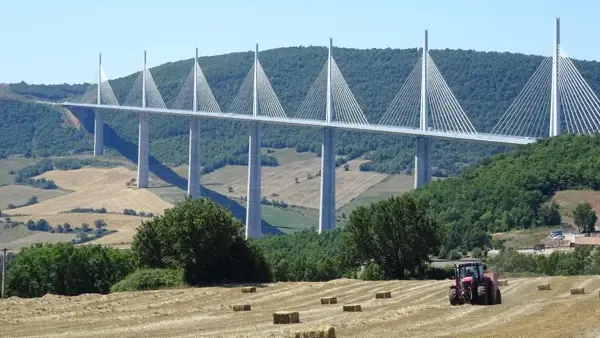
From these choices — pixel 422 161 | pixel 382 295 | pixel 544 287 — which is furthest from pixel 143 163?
pixel 382 295

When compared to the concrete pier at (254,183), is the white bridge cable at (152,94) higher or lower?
higher

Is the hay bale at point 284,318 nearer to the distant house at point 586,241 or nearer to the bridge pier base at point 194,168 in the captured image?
→ the distant house at point 586,241

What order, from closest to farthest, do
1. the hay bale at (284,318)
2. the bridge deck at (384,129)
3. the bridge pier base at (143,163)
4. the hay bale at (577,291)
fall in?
the hay bale at (284,318) < the hay bale at (577,291) < the bridge deck at (384,129) < the bridge pier base at (143,163)

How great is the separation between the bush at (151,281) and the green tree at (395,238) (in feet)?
32.9

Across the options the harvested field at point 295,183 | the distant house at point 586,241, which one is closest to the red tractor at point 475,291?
the distant house at point 586,241

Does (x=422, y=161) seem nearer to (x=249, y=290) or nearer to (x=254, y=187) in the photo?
(x=254, y=187)

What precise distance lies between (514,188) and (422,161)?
20.8 meters

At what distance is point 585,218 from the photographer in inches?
3095

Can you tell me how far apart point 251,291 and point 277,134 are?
146 metres

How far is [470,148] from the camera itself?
165m

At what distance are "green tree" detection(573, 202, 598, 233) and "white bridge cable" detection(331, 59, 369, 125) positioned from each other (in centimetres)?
4150

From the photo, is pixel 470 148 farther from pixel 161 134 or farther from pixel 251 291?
pixel 251 291

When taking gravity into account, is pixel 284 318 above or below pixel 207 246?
below

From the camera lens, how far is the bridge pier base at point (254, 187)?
406ft
